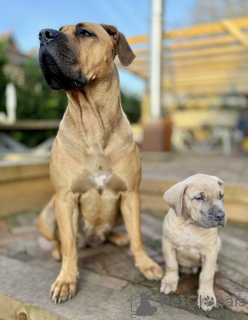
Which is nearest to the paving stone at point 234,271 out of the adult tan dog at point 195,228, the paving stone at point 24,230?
the adult tan dog at point 195,228

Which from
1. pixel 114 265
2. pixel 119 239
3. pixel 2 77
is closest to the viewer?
Result: pixel 114 265

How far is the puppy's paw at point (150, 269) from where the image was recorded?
197 centimetres

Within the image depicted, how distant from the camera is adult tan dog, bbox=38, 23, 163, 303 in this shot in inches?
70.5

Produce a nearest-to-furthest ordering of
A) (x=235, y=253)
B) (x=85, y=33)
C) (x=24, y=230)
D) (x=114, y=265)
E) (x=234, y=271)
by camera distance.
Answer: (x=85, y=33)
(x=234, y=271)
(x=114, y=265)
(x=235, y=253)
(x=24, y=230)

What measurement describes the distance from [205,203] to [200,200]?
0.11 ft

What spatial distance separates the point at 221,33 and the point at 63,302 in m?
5.11

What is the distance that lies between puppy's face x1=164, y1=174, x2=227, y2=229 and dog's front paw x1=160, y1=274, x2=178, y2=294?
1.30 feet

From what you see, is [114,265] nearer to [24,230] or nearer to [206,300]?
[206,300]

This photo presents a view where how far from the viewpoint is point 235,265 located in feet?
6.93

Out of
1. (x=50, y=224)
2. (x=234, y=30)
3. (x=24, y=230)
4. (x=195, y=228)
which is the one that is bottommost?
(x=24, y=230)

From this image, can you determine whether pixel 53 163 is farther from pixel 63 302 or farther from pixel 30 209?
pixel 30 209

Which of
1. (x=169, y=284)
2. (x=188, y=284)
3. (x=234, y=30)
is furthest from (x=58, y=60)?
(x=234, y=30)

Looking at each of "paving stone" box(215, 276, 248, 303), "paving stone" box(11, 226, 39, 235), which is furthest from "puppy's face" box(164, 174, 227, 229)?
"paving stone" box(11, 226, 39, 235)

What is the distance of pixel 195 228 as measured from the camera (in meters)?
1.76
